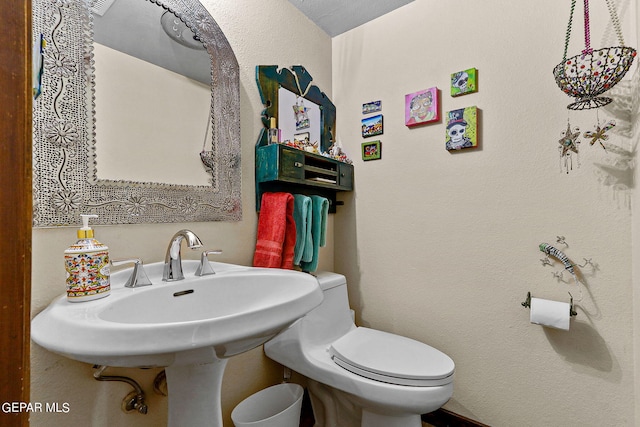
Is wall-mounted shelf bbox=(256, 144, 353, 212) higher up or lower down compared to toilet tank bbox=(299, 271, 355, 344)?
higher up

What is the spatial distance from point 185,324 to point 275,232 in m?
0.72

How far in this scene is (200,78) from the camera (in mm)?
1020

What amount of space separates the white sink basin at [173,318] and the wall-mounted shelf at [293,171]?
0.46 metres

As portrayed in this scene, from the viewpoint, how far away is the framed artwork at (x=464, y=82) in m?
1.26

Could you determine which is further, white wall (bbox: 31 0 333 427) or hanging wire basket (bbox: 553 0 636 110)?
hanging wire basket (bbox: 553 0 636 110)

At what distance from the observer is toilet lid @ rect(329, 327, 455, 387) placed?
3.17ft

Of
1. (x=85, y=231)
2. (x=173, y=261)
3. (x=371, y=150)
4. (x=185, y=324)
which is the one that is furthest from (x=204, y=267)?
(x=371, y=150)

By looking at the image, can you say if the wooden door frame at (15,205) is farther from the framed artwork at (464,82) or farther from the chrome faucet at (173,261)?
the framed artwork at (464,82)

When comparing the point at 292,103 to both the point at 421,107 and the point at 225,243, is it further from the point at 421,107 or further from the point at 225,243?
the point at 225,243

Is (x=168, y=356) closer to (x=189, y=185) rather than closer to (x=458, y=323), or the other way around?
(x=189, y=185)

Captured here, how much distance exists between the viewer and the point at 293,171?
1.23 m

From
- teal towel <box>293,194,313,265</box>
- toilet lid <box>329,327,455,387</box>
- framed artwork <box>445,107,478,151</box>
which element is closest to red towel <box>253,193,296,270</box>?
teal towel <box>293,194,313,265</box>

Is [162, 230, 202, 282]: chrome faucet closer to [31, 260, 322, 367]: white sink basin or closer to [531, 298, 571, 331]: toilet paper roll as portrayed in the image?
[31, 260, 322, 367]: white sink basin

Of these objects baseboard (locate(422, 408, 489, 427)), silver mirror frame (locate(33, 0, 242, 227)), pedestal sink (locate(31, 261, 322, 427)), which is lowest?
baseboard (locate(422, 408, 489, 427))
